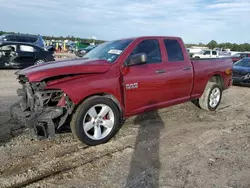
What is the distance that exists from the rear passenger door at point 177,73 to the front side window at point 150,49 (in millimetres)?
232

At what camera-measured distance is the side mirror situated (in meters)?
4.52

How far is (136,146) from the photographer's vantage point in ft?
14.6

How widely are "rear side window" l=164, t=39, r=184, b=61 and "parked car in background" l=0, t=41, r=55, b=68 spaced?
11.0 metres

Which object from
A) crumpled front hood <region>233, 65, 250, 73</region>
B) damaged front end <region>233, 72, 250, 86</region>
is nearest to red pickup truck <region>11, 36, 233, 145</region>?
damaged front end <region>233, 72, 250, 86</region>

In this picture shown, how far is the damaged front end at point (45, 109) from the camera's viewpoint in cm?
397

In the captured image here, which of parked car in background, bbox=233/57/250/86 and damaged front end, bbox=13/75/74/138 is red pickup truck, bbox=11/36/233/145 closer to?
damaged front end, bbox=13/75/74/138

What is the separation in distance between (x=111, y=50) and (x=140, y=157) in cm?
207

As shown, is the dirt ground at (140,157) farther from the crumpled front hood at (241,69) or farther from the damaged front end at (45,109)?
the crumpled front hood at (241,69)

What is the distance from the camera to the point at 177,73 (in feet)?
18.2

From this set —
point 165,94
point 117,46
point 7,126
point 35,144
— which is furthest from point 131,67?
point 7,126

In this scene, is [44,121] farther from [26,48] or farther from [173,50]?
[26,48]

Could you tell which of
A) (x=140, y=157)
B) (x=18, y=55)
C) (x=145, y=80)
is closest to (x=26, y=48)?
(x=18, y=55)

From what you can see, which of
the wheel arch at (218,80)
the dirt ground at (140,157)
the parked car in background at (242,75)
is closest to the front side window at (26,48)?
the dirt ground at (140,157)

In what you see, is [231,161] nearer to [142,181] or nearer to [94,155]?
[142,181]
